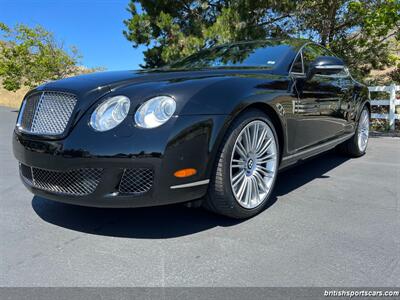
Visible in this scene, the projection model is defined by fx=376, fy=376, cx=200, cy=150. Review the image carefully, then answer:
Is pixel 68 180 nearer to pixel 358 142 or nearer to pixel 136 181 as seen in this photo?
pixel 136 181

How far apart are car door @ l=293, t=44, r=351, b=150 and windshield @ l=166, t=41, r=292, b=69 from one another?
0.29 meters

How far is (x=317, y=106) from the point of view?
3.69m

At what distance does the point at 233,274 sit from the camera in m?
2.07

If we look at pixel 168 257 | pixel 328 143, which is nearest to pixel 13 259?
pixel 168 257

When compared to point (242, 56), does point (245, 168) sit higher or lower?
lower

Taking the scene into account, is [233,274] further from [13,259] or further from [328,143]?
[328,143]

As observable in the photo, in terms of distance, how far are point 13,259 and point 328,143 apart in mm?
3195

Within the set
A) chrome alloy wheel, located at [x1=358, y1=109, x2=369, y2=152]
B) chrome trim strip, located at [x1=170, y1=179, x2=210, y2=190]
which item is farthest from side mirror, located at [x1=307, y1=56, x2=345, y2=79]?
chrome alloy wheel, located at [x1=358, y1=109, x2=369, y2=152]

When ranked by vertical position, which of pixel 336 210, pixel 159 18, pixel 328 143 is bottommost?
pixel 336 210

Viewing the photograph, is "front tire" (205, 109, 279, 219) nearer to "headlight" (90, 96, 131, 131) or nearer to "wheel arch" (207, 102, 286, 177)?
"wheel arch" (207, 102, 286, 177)

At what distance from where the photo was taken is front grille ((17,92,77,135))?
2479mm

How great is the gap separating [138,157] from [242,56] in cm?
198

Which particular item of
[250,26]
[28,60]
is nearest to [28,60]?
[28,60]

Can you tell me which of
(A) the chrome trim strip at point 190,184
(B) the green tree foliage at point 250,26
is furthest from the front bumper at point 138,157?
(B) the green tree foliage at point 250,26
